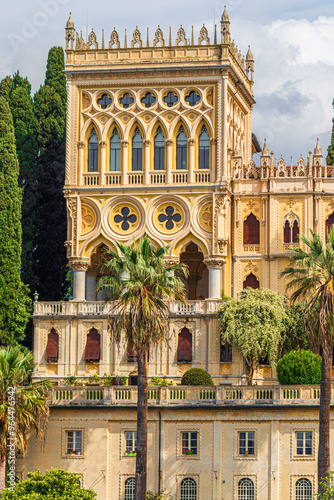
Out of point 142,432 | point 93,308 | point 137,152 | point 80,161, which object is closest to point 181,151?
point 137,152

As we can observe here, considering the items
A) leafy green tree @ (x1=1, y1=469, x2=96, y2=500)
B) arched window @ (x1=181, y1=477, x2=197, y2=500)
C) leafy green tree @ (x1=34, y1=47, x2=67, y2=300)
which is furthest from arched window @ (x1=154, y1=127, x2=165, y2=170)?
leafy green tree @ (x1=1, y1=469, x2=96, y2=500)

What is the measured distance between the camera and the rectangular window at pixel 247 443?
58.9 m

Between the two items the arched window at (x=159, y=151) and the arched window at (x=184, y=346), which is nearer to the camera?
the arched window at (x=184, y=346)

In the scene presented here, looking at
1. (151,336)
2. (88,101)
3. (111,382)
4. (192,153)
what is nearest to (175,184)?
(192,153)

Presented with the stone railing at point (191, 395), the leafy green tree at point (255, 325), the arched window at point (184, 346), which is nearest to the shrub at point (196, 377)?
the stone railing at point (191, 395)

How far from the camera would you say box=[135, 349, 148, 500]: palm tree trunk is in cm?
5497

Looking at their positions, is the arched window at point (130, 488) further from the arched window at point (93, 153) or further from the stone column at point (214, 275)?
the arched window at point (93, 153)

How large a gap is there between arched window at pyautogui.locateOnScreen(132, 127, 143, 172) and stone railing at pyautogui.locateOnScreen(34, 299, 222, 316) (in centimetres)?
837

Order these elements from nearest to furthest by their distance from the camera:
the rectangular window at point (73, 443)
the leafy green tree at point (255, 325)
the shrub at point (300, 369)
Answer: the rectangular window at point (73, 443), the shrub at point (300, 369), the leafy green tree at point (255, 325)

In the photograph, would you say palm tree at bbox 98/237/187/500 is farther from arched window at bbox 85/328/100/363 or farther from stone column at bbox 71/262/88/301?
stone column at bbox 71/262/88/301

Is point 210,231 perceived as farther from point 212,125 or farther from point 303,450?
point 303,450

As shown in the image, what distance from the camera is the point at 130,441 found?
59.7m

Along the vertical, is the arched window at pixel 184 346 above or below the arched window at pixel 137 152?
below

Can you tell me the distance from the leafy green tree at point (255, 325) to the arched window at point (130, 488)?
32.0ft
